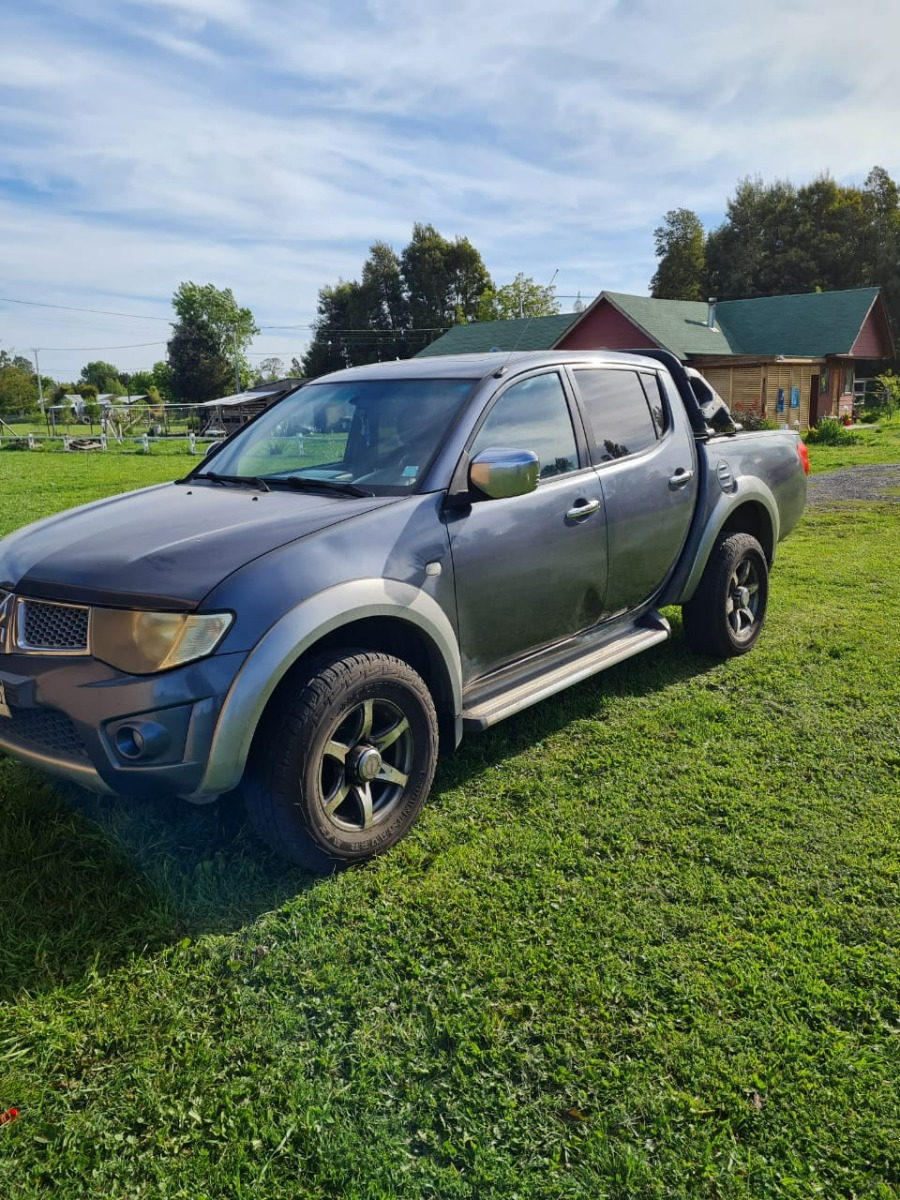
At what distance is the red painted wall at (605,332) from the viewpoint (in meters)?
30.7

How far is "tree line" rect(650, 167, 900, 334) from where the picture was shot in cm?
4966

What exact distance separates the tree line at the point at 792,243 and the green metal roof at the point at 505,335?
2098cm

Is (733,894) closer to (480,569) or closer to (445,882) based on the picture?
(445,882)

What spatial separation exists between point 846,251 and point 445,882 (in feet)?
183

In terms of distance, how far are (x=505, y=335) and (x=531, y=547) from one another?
3378cm

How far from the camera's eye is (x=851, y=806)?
11.7 feet

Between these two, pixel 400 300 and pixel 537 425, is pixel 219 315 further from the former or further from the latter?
pixel 537 425

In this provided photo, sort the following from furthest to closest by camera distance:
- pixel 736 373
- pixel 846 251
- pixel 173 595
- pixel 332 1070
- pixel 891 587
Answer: pixel 846 251 < pixel 736 373 < pixel 891 587 < pixel 173 595 < pixel 332 1070

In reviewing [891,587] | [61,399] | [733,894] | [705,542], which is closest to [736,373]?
[891,587]

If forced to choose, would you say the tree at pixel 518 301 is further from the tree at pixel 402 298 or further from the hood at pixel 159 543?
the hood at pixel 159 543

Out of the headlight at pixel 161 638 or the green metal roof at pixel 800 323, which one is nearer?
the headlight at pixel 161 638

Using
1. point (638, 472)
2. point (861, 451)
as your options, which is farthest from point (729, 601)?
point (861, 451)

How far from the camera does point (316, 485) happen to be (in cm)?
367

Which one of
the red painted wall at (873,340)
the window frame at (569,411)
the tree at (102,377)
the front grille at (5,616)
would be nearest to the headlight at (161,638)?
the front grille at (5,616)
